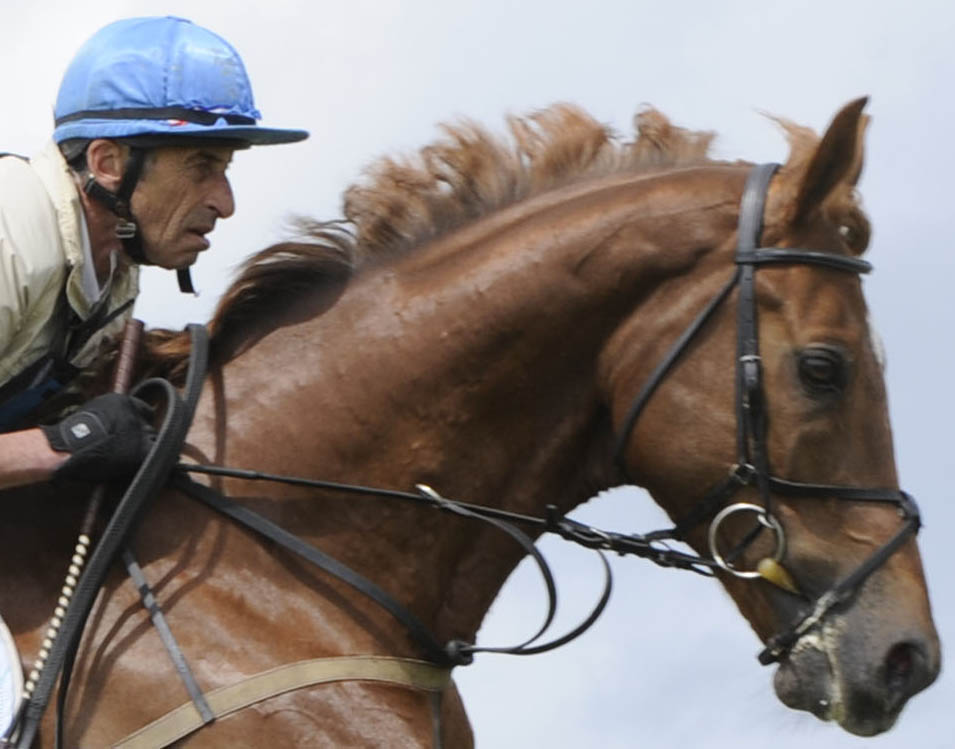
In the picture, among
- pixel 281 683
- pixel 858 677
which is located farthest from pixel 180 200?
pixel 858 677

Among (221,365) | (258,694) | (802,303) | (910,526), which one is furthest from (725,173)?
(258,694)

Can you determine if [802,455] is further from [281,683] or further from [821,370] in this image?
[281,683]

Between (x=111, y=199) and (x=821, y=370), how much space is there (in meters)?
2.17

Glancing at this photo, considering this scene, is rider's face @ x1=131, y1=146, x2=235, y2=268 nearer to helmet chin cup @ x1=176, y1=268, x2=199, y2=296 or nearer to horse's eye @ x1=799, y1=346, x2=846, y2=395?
helmet chin cup @ x1=176, y1=268, x2=199, y2=296

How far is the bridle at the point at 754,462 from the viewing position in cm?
651

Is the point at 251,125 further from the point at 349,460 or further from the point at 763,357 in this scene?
the point at 763,357

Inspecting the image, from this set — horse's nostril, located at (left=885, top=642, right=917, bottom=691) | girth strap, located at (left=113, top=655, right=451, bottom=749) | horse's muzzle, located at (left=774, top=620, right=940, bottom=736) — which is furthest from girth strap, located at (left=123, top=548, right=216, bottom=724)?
horse's nostril, located at (left=885, top=642, right=917, bottom=691)

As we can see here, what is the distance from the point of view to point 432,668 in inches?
260

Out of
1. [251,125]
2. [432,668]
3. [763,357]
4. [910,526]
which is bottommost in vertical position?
[432,668]

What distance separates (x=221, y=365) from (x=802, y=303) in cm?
179

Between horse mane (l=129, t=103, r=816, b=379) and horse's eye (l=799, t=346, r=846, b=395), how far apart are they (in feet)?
2.59

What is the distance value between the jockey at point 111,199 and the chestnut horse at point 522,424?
0.28m

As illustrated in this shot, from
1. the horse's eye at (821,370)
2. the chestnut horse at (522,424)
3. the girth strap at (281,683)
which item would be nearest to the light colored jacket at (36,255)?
the chestnut horse at (522,424)

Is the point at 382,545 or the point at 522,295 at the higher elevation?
the point at 522,295
